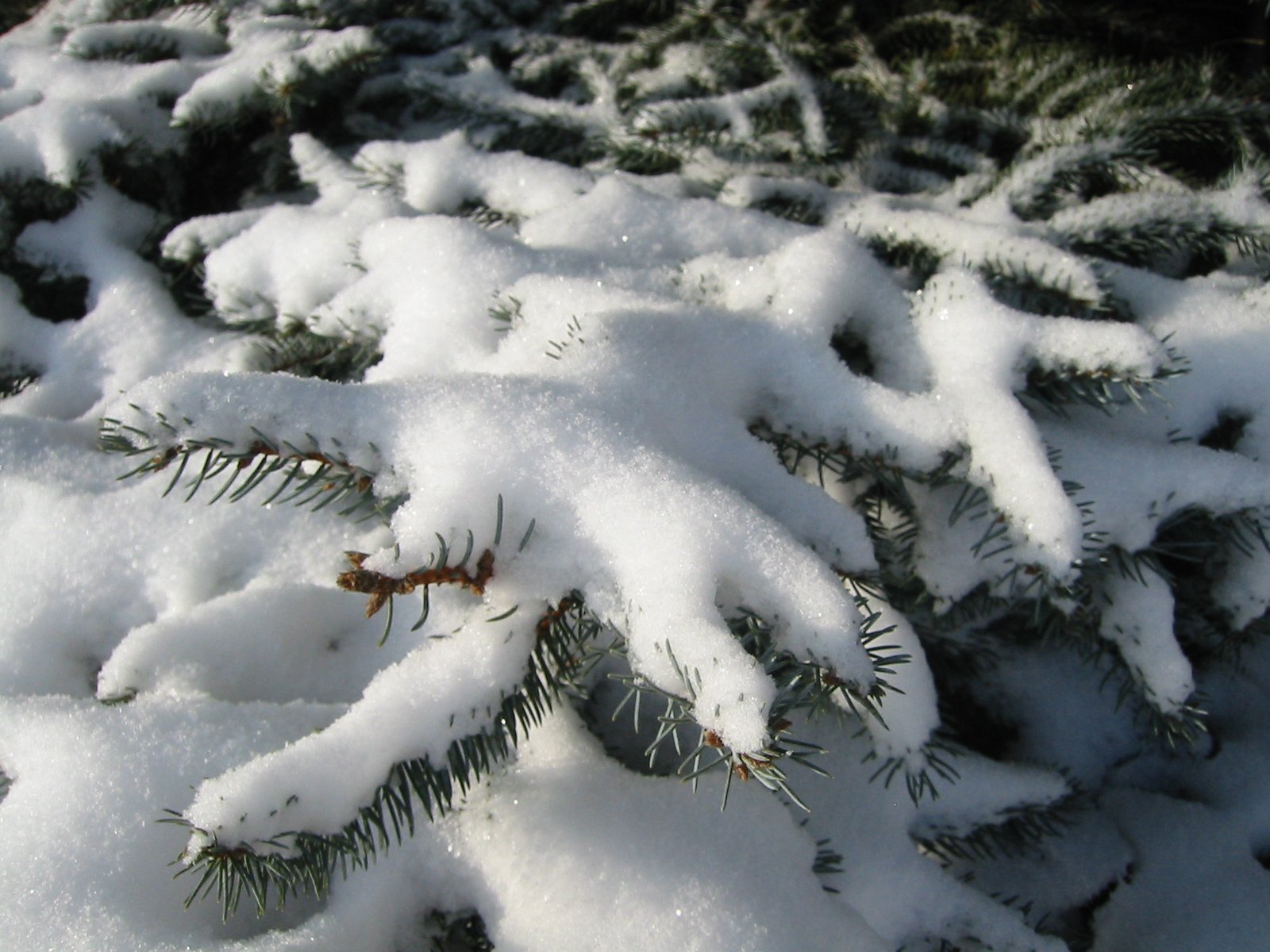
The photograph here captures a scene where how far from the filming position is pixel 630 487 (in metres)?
0.83

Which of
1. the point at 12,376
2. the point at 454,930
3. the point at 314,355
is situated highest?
the point at 314,355

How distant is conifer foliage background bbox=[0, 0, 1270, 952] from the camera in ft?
2.78

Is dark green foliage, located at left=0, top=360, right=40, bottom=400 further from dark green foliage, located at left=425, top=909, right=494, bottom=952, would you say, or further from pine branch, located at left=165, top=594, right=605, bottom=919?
dark green foliage, located at left=425, top=909, right=494, bottom=952

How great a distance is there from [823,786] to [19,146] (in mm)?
2060

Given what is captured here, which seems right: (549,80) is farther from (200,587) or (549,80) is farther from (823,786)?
(823,786)

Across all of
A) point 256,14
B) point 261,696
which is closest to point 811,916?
point 261,696

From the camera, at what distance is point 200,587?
1304 millimetres

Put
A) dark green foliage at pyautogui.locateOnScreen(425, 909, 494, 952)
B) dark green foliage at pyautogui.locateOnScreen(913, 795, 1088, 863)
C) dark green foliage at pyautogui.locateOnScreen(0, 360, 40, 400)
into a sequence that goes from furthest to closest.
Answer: dark green foliage at pyautogui.locateOnScreen(0, 360, 40, 400) < dark green foliage at pyautogui.locateOnScreen(913, 795, 1088, 863) < dark green foliage at pyautogui.locateOnScreen(425, 909, 494, 952)

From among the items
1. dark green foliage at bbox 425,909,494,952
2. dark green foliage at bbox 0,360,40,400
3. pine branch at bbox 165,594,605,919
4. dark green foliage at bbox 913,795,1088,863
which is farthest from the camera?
dark green foliage at bbox 0,360,40,400

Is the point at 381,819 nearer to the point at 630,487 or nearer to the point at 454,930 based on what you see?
the point at 454,930

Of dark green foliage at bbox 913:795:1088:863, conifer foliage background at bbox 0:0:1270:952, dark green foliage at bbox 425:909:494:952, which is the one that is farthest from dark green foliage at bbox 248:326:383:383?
dark green foliage at bbox 913:795:1088:863

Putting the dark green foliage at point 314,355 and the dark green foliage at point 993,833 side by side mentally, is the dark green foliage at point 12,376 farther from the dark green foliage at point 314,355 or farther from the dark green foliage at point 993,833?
the dark green foliage at point 993,833

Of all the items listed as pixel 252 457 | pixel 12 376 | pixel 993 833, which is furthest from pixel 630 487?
pixel 12 376

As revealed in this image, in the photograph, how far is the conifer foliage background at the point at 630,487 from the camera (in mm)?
847
